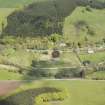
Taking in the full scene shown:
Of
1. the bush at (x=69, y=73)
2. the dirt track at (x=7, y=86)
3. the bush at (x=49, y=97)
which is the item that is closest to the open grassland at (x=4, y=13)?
the bush at (x=69, y=73)

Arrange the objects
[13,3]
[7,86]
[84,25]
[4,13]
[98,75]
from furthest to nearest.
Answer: [13,3] < [4,13] < [84,25] < [98,75] < [7,86]

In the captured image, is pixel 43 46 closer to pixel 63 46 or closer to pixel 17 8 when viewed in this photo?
pixel 63 46

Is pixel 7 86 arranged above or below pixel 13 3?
below

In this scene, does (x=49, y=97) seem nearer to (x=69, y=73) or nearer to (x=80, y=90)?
(x=80, y=90)

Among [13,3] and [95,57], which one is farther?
[13,3]

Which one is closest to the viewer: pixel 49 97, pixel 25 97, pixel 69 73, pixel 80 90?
pixel 49 97

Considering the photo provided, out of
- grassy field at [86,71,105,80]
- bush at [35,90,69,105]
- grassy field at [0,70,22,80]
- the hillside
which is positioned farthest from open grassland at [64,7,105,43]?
bush at [35,90,69,105]

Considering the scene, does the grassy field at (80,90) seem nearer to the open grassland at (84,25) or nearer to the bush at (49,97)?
the bush at (49,97)

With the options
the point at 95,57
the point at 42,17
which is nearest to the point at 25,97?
the point at 95,57
